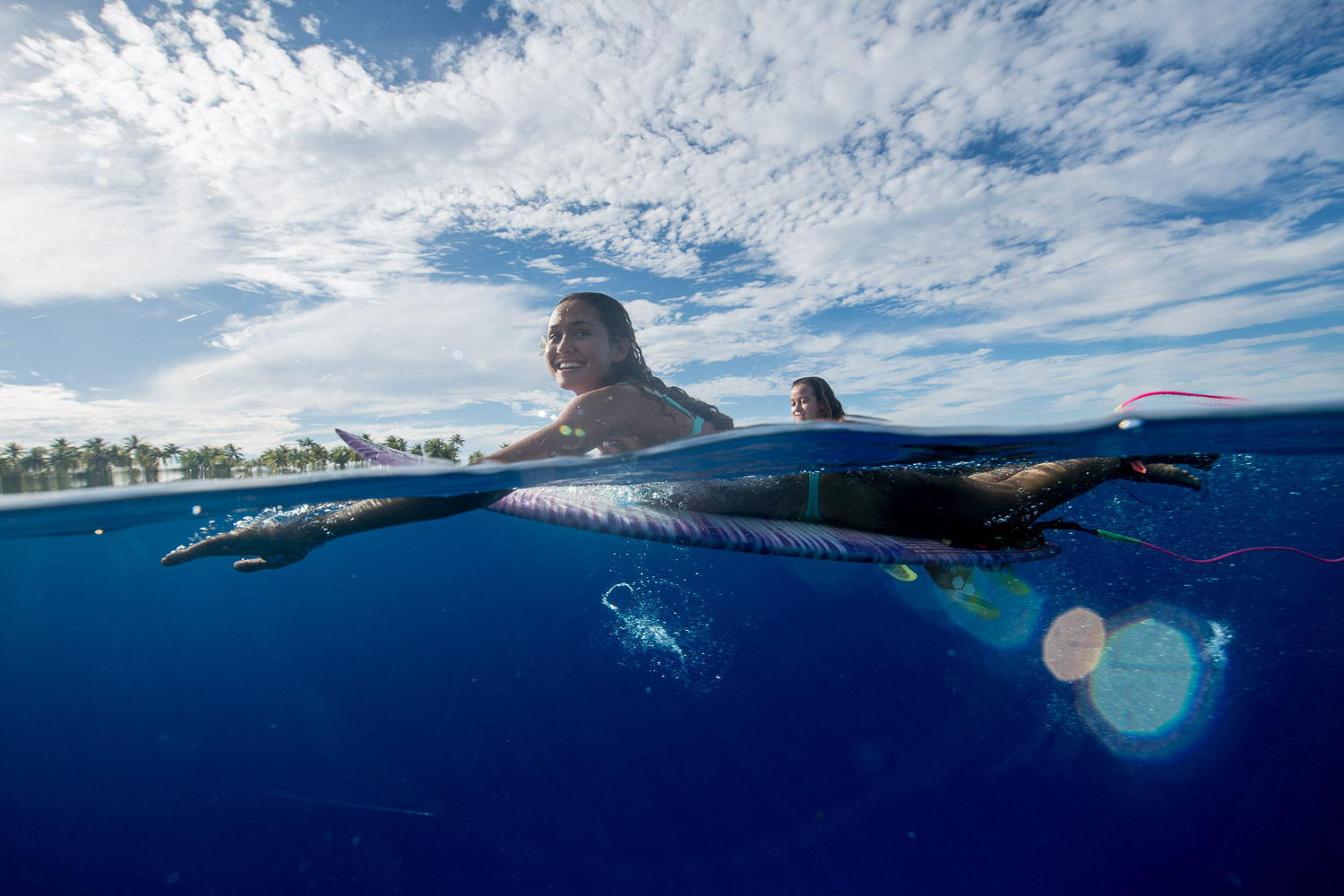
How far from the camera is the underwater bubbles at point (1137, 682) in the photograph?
865cm

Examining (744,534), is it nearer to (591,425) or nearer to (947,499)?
(591,425)

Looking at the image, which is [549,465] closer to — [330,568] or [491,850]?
[491,850]

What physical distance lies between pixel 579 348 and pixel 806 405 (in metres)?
2.95

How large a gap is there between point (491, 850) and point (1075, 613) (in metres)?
15.3

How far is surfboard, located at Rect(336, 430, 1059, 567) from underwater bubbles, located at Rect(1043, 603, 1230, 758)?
6693 mm

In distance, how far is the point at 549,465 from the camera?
483 cm

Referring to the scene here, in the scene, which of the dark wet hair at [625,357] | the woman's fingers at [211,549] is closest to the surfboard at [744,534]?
the dark wet hair at [625,357]

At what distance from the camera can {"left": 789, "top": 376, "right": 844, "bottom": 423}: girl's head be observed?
5773 millimetres

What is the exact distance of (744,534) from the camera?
374cm

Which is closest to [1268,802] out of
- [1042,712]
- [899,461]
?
Result: [1042,712]

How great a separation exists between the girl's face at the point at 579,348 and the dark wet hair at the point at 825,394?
2744 mm

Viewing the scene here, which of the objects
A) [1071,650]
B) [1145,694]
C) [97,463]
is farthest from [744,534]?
[1071,650]

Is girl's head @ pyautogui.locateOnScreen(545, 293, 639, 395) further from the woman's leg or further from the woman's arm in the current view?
the woman's leg

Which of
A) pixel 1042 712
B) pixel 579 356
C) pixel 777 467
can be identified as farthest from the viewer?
pixel 1042 712
